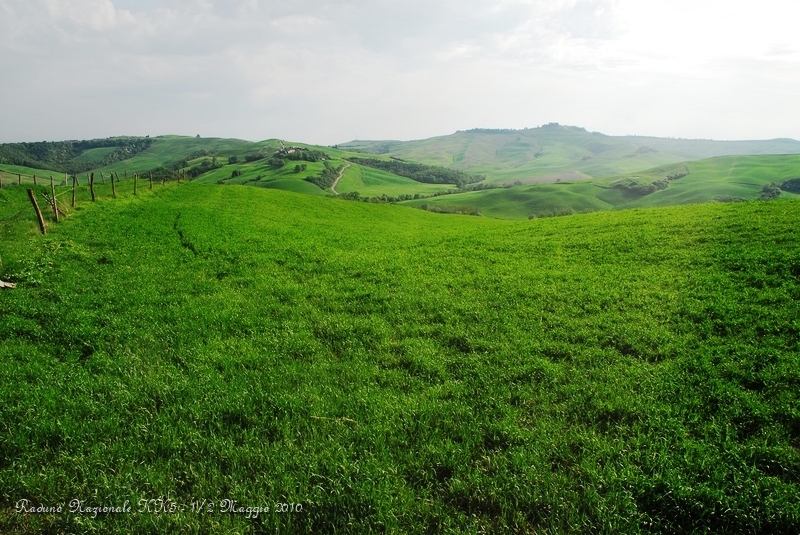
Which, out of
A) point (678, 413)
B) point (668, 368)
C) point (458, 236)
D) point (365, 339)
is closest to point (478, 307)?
point (365, 339)

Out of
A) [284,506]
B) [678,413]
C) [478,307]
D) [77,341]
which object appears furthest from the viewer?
[478,307]

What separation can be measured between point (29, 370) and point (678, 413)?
15.3 metres

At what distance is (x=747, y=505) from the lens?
6043 mm

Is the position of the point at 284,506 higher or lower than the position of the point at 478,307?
lower

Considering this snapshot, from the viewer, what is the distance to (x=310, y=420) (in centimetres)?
859

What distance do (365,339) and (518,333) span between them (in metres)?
4.68

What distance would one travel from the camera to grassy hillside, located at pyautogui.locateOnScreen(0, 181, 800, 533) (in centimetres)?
644

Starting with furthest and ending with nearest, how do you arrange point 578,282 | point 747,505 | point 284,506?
A: point 578,282 < point 284,506 < point 747,505

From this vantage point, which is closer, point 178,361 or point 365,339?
point 178,361

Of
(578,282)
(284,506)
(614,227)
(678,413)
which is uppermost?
(614,227)

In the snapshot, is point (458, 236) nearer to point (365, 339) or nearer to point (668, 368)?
point (365, 339)

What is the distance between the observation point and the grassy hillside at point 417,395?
6441 mm

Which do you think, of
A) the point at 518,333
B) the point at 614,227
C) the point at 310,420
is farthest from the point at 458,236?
the point at 310,420

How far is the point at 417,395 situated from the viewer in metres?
9.42
